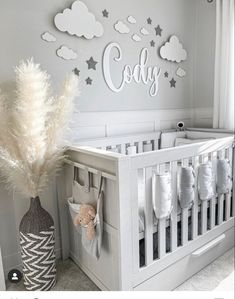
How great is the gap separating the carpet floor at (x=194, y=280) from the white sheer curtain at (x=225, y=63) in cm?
116

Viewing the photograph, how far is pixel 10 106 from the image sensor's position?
159 centimetres

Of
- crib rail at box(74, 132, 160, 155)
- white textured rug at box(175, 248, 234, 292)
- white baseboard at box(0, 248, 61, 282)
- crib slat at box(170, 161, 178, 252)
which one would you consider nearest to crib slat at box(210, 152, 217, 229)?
white textured rug at box(175, 248, 234, 292)

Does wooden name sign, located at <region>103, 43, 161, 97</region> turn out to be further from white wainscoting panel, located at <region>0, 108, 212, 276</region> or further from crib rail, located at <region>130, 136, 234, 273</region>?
crib rail, located at <region>130, 136, 234, 273</region>

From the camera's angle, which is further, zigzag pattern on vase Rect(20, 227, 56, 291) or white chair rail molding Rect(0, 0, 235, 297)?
zigzag pattern on vase Rect(20, 227, 56, 291)

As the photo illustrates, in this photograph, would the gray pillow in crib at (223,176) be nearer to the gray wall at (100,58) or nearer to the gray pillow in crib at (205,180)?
the gray pillow in crib at (205,180)

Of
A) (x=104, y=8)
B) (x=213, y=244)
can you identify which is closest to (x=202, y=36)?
(x=104, y=8)

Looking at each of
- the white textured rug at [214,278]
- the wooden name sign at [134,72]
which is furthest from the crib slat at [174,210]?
the wooden name sign at [134,72]

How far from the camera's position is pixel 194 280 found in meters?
1.58

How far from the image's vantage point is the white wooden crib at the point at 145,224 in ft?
4.00

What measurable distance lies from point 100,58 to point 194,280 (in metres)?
1.66

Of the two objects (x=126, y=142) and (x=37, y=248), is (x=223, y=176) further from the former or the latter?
(x=37, y=248)

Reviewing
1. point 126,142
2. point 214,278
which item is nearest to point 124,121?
point 126,142

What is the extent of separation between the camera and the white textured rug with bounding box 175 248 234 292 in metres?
1.50

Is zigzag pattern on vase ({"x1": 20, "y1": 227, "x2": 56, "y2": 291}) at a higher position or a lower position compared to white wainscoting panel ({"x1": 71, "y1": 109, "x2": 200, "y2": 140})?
lower
